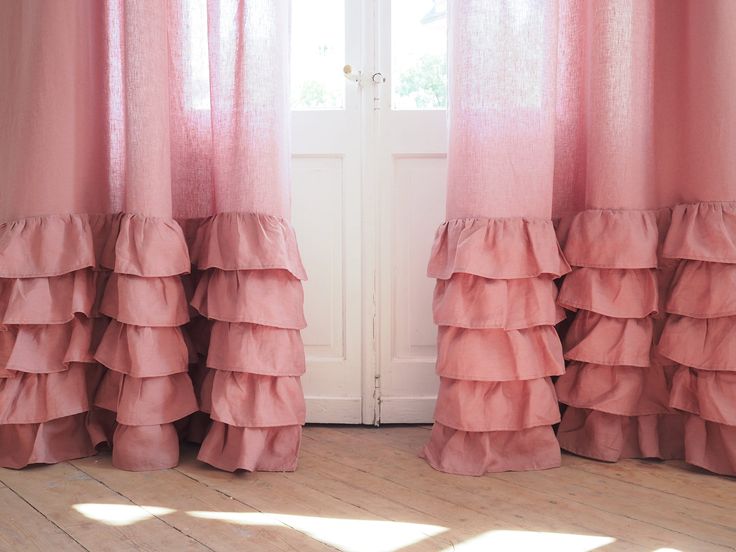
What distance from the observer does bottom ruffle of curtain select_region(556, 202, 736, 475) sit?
63.1 inches

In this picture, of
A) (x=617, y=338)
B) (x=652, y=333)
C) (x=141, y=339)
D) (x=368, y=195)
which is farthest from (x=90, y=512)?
(x=652, y=333)


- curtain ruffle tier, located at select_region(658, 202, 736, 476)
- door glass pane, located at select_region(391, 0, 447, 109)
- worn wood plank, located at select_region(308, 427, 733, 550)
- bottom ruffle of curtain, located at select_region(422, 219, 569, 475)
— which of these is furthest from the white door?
curtain ruffle tier, located at select_region(658, 202, 736, 476)

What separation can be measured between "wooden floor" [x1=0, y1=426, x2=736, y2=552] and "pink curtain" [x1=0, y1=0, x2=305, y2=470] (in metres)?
0.10

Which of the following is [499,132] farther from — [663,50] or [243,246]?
[243,246]

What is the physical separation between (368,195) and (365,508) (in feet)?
2.89

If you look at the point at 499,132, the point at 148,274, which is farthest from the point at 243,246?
the point at 499,132

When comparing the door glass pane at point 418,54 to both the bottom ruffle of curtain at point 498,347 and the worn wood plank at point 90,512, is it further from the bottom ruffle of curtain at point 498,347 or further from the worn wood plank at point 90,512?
the worn wood plank at point 90,512

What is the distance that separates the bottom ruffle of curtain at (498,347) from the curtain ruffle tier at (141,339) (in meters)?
0.35

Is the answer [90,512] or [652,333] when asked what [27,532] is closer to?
[90,512]

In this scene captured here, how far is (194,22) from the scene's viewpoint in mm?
1728

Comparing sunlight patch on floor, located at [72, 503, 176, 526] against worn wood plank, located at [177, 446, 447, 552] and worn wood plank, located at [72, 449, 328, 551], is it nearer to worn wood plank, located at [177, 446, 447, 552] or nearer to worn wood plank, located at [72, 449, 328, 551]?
worn wood plank, located at [72, 449, 328, 551]

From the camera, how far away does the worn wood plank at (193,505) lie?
A: 1.24 metres

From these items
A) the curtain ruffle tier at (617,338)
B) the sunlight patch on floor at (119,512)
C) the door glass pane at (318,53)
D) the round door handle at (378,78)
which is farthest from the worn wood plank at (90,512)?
the round door handle at (378,78)

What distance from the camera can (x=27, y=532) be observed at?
4.20 ft
